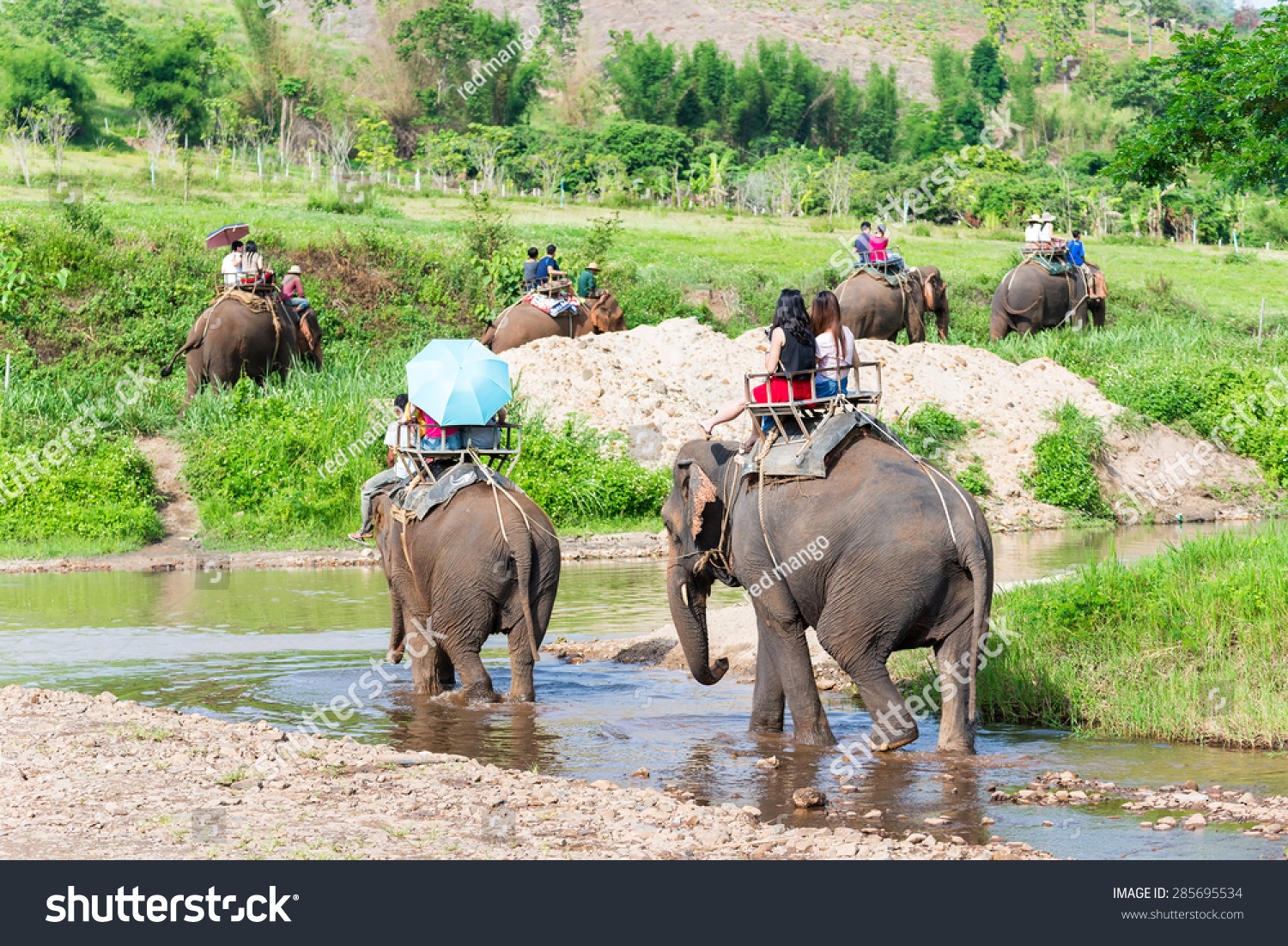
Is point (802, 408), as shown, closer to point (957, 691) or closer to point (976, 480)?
point (957, 691)

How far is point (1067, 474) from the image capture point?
21750 mm

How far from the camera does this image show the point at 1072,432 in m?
22.3

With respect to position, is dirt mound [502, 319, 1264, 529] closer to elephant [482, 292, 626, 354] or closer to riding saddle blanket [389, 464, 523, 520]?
elephant [482, 292, 626, 354]

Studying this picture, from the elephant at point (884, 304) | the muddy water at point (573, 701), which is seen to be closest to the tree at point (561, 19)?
the elephant at point (884, 304)

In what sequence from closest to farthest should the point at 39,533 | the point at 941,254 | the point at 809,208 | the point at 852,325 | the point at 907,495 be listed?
the point at 907,495 < the point at 39,533 < the point at 852,325 < the point at 941,254 < the point at 809,208

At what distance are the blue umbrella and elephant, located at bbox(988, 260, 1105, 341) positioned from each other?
2074cm

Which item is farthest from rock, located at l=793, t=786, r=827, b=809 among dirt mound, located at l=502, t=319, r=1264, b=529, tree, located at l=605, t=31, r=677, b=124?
tree, located at l=605, t=31, r=677, b=124

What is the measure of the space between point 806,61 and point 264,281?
278 ft

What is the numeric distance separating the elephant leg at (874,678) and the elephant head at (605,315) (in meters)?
17.9

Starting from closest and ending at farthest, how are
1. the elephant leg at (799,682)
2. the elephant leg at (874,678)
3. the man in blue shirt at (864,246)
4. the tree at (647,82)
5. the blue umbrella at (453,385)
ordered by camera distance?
the elephant leg at (874,678)
the elephant leg at (799,682)
the blue umbrella at (453,385)
the man in blue shirt at (864,246)
the tree at (647,82)

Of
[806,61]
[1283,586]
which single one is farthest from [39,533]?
[806,61]

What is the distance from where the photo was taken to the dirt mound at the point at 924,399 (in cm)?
2198

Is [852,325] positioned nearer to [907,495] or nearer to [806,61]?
[907,495]

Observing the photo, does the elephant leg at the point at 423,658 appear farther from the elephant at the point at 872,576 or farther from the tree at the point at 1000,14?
the tree at the point at 1000,14
